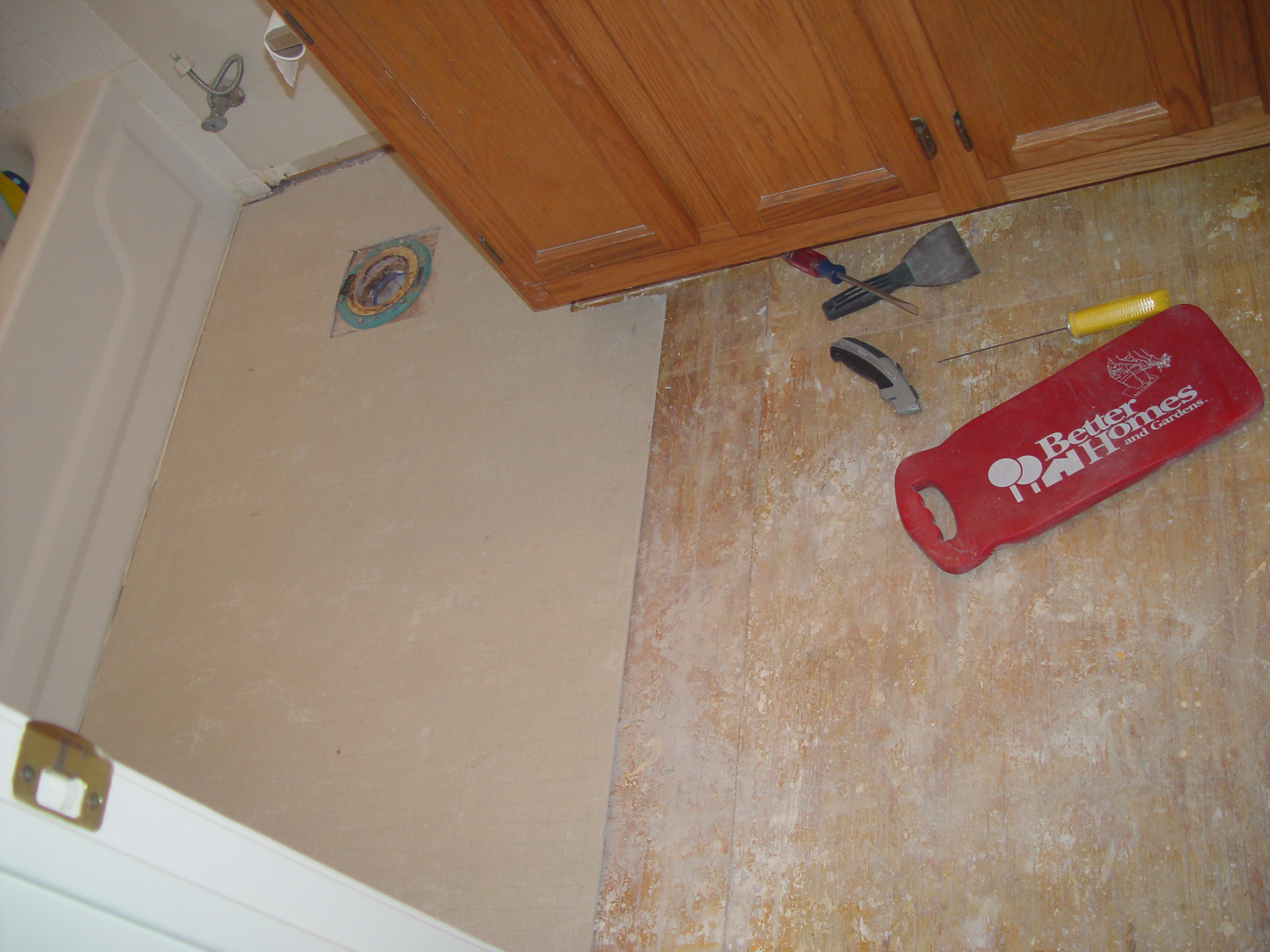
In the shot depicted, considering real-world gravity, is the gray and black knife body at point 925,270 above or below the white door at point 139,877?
below

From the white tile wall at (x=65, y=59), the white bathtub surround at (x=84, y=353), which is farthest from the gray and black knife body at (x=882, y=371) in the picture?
the white tile wall at (x=65, y=59)

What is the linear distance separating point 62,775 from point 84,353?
2036 millimetres

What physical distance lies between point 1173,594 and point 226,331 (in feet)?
7.69

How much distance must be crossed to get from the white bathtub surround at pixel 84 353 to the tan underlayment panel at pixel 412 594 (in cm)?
9

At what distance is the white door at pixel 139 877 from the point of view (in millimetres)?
632

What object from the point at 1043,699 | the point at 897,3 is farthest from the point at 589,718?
the point at 897,3

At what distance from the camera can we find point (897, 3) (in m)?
1.24

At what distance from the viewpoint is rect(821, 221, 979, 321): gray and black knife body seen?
162 cm

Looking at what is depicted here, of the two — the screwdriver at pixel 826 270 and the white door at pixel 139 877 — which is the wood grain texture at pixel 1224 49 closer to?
the screwdriver at pixel 826 270

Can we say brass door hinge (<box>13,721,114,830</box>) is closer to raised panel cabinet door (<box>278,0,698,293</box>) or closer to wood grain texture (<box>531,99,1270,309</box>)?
raised panel cabinet door (<box>278,0,698,293</box>)

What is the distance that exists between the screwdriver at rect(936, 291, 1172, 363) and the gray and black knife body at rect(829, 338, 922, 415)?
0.83 ft

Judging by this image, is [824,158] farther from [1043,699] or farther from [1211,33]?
[1043,699]

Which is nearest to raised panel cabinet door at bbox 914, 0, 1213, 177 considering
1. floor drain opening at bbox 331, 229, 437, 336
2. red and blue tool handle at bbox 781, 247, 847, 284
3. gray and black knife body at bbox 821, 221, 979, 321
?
gray and black knife body at bbox 821, 221, 979, 321

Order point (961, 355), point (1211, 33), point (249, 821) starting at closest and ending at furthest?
point (1211, 33) → point (961, 355) → point (249, 821)
